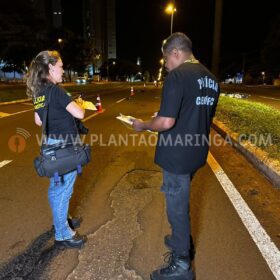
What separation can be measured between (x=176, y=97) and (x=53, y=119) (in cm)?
124

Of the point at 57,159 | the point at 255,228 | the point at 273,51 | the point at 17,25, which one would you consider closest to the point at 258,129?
the point at 255,228

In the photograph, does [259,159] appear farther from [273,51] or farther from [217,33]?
[273,51]

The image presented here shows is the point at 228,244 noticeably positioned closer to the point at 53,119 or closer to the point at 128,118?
the point at 128,118

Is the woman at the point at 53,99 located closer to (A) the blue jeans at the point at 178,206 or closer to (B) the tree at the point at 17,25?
(A) the blue jeans at the point at 178,206

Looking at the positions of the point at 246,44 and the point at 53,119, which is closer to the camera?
the point at 53,119

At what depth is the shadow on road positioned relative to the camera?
3.05m

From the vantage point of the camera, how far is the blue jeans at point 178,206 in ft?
9.45

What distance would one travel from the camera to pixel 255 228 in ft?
12.8

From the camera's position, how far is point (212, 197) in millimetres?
4867

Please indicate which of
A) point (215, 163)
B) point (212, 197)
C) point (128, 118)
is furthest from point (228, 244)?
point (215, 163)

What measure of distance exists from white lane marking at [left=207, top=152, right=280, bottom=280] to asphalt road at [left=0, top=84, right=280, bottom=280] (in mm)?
13

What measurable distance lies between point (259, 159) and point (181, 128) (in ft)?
12.7

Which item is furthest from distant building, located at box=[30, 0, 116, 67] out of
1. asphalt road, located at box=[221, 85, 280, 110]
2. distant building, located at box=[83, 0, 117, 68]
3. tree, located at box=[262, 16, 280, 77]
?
asphalt road, located at box=[221, 85, 280, 110]

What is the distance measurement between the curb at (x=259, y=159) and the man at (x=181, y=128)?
9.29 ft
